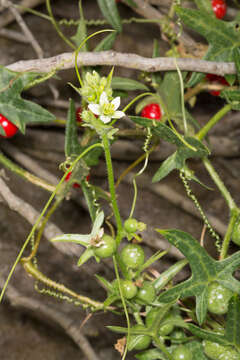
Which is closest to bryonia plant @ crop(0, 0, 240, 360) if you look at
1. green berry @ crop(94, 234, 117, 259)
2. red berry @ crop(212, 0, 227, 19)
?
green berry @ crop(94, 234, 117, 259)

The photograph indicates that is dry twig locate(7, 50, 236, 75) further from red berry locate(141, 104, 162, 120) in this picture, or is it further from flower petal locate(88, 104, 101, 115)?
flower petal locate(88, 104, 101, 115)

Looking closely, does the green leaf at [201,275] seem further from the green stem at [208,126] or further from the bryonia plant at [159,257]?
the green stem at [208,126]

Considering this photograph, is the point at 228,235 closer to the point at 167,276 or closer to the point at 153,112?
the point at 167,276

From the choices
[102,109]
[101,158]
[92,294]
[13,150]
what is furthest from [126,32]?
[102,109]

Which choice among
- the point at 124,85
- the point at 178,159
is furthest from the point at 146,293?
the point at 124,85

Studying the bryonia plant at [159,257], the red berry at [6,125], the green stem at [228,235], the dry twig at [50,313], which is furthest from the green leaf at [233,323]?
the red berry at [6,125]

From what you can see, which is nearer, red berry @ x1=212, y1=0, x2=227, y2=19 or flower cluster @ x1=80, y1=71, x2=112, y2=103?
flower cluster @ x1=80, y1=71, x2=112, y2=103
